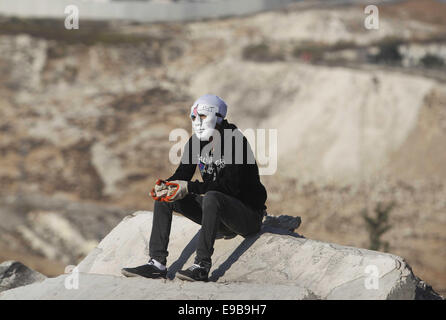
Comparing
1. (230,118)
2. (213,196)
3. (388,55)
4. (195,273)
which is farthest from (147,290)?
(388,55)

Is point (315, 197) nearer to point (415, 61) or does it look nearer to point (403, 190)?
point (403, 190)

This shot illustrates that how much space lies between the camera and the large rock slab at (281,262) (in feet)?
18.2

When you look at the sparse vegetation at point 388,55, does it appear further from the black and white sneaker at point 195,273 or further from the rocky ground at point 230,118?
the black and white sneaker at point 195,273

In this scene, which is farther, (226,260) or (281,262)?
(226,260)

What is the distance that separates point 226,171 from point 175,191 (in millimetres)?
534

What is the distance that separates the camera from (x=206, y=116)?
638 centimetres

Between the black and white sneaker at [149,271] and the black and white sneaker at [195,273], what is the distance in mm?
276

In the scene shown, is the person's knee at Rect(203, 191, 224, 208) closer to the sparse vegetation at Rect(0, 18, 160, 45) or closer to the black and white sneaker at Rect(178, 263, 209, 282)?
the black and white sneaker at Rect(178, 263, 209, 282)

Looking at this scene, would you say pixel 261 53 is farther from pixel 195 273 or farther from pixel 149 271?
pixel 195 273

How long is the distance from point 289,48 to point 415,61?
752 centimetres

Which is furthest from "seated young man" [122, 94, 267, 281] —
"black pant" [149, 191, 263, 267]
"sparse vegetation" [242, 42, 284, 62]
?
"sparse vegetation" [242, 42, 284, 62]

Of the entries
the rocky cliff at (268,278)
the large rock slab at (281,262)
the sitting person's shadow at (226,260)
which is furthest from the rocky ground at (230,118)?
the rocky cliff at (268,278)

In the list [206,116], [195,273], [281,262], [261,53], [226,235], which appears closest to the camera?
[195,273]
